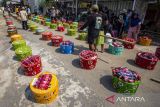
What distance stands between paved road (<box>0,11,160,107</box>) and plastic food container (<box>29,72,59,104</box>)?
17 centimetres

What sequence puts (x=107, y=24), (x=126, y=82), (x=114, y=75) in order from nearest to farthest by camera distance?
(x=126, y=82) → (x=114, y=75) → (x=107, y=24)

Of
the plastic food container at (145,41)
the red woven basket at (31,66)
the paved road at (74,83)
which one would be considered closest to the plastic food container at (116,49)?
the paved road at (74,83)

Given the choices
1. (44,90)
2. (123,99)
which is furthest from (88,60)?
(44,90)

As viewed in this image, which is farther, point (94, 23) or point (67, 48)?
point (67, 48)

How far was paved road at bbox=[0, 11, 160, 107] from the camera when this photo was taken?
4.11 metres

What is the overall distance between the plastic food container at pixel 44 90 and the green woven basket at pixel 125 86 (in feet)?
6.12

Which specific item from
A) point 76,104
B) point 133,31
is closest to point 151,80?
point 76,104

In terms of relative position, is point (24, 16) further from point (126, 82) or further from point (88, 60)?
point (126, 82)

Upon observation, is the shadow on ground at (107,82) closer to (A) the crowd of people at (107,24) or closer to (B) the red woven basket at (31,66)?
(A) the crowd of people at (107,24)

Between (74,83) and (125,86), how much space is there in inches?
65.5

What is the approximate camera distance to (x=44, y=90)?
12.5ft

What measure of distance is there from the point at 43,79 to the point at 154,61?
446 cm

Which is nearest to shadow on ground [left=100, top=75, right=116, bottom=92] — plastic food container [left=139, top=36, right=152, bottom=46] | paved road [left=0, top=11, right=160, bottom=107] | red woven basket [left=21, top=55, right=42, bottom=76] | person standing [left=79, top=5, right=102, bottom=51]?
paved road [left=0, top=11, right=160, bottom=107]

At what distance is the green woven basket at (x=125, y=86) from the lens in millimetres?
4246
